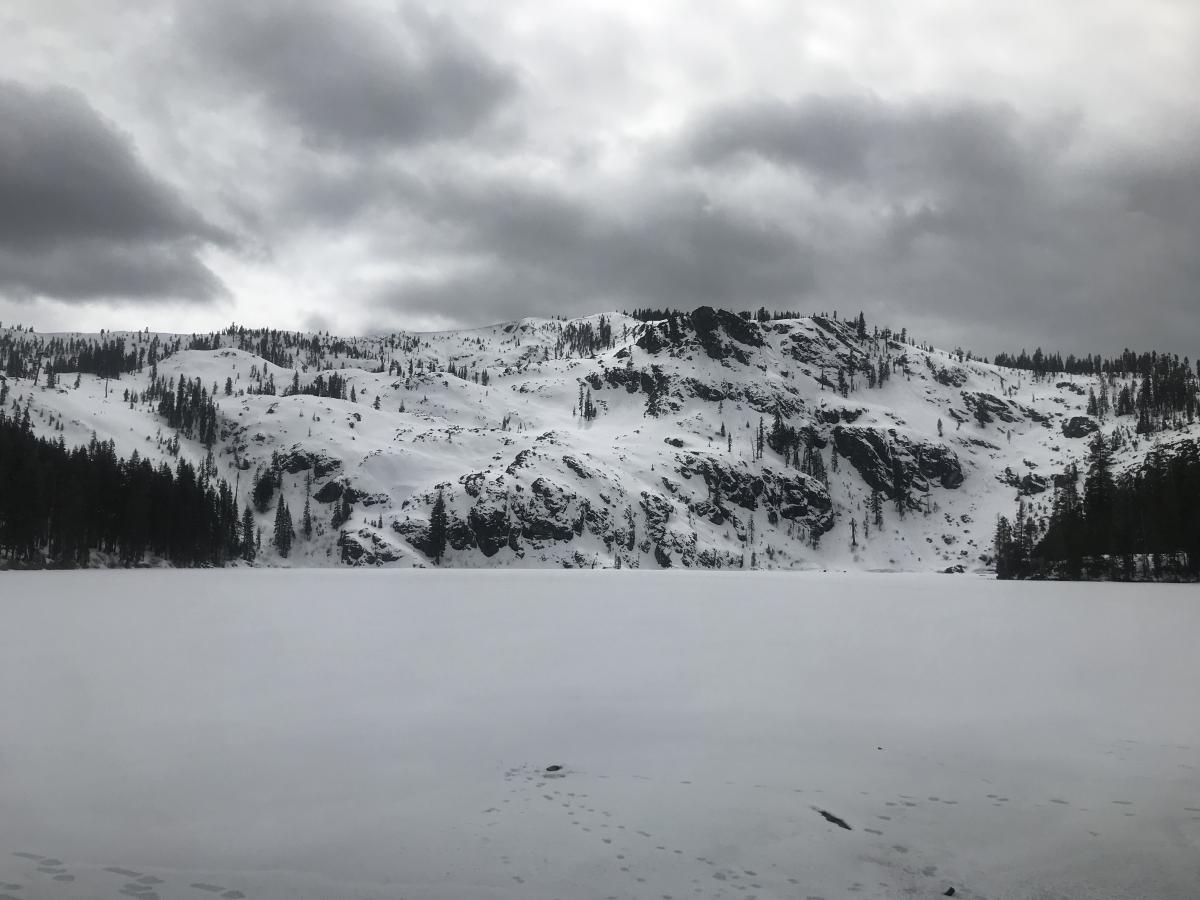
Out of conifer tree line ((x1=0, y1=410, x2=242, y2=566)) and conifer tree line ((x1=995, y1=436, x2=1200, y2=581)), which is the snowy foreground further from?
conifer tree line ((x1=0, y1=410, x2=242, y2=566))

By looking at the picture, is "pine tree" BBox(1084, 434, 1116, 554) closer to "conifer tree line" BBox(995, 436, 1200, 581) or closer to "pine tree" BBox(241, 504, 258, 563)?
"conifer tree line" BBox(995, 436, 1200, 581)

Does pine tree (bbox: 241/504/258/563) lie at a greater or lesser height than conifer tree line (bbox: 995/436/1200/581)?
lesser

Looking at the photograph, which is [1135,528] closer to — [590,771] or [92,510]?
[590,771]

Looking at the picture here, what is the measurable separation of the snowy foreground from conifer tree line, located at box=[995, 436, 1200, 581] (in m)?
87.0

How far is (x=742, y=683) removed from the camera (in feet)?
86.5

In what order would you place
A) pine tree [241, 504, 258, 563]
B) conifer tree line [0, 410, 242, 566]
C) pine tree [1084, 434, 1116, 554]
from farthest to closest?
1. pine tree [241, 504, 258, 563]
2. pine tree [1084, 434, 1116, 554]
3. conifer tree line [0, 410, 242, 566]

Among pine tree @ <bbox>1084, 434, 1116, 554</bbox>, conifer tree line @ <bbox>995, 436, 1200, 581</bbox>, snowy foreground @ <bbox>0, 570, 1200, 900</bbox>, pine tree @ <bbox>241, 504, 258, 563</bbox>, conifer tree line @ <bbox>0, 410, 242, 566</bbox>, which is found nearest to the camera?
snowy foreground @ <bbox>0, 570, 1200, 900</bbox>

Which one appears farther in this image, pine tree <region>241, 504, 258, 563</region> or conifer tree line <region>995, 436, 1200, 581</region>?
pine tree <region>241, 504, 258, 563</region>

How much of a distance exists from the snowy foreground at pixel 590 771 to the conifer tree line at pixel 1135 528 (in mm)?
87031

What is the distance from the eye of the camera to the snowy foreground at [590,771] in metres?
10.5

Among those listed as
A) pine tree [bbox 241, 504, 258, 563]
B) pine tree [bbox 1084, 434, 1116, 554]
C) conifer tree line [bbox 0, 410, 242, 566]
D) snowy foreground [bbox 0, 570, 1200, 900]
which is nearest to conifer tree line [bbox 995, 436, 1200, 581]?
pine tree [bbox 1084, 434, 1116, 554]

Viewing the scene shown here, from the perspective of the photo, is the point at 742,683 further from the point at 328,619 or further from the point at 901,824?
the point at 328,619

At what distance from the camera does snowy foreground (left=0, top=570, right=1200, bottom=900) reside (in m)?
10.5

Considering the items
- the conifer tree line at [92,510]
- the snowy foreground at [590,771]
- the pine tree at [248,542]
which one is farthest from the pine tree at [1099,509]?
the pine tree at [248,542]
